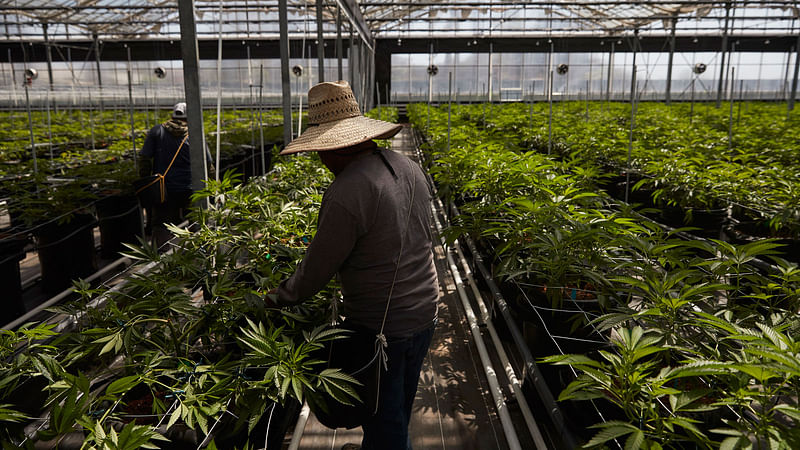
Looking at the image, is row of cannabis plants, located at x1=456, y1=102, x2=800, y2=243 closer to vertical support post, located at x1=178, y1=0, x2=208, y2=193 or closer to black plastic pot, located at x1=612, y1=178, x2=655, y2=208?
black plastic pot, located at x1=612, y1=178, x2=655, y2=208

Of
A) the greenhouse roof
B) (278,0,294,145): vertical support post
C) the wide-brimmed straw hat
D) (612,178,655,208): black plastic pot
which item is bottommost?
(612,178,655,208): black plastic pot

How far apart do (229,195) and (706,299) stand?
217 cm

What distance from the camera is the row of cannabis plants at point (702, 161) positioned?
3.62 m

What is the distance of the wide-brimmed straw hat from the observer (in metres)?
1.70

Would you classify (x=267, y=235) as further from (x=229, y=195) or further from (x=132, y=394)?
(x=132, y=394)

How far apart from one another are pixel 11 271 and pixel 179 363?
112 inches

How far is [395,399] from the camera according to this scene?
1803 millimetres

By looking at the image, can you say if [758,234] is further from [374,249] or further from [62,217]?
[62,217]

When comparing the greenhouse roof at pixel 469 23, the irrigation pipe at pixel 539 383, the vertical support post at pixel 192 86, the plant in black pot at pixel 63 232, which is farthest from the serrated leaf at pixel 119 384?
the greenhouse roof at pixel 469 23

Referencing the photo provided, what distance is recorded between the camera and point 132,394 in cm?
166

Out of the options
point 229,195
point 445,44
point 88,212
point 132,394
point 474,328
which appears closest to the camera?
point 132,394

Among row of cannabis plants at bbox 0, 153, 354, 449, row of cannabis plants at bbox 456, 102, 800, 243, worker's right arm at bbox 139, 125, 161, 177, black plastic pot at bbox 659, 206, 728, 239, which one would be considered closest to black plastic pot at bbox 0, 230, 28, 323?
worker's right arm at bbox 139, 125, 161, 177

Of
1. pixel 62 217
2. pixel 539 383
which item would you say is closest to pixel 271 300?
pixel 539 383

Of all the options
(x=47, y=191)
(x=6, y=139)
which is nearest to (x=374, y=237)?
(x=47, y=191)
